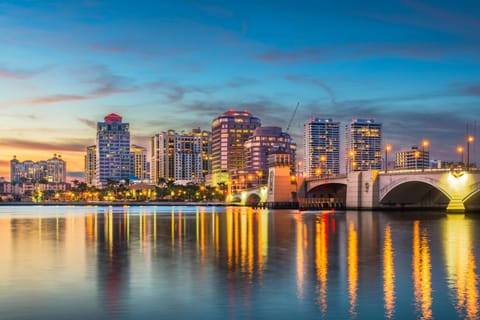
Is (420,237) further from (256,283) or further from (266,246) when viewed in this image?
(256,283)

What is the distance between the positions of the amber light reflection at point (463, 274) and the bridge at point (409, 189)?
49686mm

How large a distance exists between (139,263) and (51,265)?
197 inches

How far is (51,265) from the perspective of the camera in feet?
117

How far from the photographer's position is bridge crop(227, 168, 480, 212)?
101 meters

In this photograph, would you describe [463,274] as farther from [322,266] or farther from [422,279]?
[322,266]

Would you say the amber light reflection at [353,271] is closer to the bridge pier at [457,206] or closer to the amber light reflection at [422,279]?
the amber light reflection at [422,279]

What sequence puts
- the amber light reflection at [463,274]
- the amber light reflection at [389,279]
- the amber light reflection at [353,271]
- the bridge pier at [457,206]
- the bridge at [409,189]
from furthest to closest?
the bridge pier at [457,206] → the bridge at [409,189] → the amber light reflection at [353,271] → the amber light reflection at [463,274] → the amber light reflection at [389,279]

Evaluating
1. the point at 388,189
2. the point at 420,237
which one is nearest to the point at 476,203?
the point at 388,189

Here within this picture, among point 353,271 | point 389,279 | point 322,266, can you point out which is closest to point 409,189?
point 322,266

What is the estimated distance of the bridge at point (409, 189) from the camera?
3959 inches

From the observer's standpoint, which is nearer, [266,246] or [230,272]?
[230,272]

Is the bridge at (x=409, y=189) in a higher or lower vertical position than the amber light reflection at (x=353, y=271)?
higher

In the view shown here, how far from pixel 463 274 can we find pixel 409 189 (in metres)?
94.0

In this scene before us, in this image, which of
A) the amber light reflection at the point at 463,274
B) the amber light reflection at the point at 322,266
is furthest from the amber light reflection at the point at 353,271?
the amber light reflection at the point at 463,274
